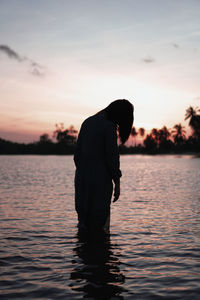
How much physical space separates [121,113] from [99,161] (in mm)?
695

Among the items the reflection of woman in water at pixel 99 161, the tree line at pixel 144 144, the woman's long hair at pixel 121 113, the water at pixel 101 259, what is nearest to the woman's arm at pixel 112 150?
the reflection of woman in water at pixel 99 161

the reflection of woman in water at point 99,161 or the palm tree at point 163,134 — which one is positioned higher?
the palm tree at point 163,134

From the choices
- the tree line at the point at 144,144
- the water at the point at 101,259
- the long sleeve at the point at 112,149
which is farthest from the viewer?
the tree line at the point at 144,144

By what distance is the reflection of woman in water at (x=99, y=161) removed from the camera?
4.70 meters

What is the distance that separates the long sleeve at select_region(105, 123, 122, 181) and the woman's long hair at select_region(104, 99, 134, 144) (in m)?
0.14

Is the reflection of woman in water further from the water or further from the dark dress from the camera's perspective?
the water

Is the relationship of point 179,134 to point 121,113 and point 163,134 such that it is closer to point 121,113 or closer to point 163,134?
point 163,134

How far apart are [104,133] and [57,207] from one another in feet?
22.1

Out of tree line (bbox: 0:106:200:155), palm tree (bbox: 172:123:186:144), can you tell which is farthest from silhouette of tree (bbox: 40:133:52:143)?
palm tree (bbox: 172:123:186:144)

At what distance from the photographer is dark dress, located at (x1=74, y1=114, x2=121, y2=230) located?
15.4 feet

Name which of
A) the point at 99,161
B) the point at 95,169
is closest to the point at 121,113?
the point at 99,161

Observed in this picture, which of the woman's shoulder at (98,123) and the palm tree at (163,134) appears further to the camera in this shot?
the palm tree at (163,134)

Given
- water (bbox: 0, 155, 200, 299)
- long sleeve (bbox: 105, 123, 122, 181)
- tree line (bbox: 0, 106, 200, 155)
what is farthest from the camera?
tree line (bbox: 0, 106, 200, 155)

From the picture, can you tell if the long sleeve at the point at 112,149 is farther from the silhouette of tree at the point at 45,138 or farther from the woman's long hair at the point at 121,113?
the silhouette of tree at the point at 45,138
